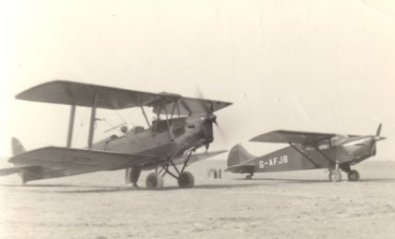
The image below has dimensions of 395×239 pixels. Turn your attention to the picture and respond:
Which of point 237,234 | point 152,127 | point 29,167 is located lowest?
point 237,234

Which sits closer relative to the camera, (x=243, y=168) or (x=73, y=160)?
(x=73, y=160)

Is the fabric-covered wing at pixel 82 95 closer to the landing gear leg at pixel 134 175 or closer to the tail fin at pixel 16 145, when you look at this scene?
the landing gear leg at pixel 134 175

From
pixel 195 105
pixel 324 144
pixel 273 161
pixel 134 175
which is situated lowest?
pixel 134 175

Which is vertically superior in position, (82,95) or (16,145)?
(82,95)

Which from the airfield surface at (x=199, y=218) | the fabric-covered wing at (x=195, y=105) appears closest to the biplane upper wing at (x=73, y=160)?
the fabric-covered wing at (x=195, y=105)

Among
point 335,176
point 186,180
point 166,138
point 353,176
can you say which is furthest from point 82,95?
point 353,176

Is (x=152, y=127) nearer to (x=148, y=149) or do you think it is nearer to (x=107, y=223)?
(x=148, y=149)

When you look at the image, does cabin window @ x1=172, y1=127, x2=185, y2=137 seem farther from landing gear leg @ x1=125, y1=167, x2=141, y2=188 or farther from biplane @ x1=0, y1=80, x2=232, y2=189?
landing gear leg @ x1=125, y1=167, x2=141, y2=188

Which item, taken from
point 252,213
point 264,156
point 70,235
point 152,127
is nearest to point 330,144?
point 264,156

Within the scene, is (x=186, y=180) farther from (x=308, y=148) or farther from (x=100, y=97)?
(x=308, y=148)
